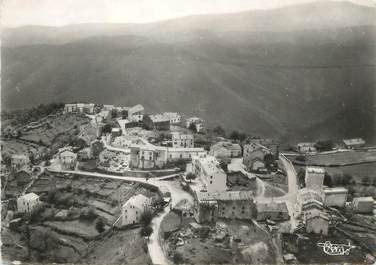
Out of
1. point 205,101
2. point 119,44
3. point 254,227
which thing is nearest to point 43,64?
point 119,44

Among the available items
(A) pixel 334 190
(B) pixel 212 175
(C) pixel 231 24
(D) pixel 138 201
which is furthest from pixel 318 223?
(C) pixel 231 24

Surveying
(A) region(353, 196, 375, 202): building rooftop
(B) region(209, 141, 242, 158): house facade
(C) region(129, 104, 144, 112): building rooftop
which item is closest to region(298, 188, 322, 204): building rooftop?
(A) region(353, 196, 375, 202): building rooftop

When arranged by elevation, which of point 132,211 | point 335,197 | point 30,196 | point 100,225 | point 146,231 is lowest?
point 100,225

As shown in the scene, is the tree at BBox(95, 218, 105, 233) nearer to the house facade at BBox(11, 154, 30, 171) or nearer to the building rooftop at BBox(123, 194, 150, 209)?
the building rooftop at BBox(123, 194, 150, 209)

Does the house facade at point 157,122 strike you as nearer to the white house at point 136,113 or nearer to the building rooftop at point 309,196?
the white house at point 136,113

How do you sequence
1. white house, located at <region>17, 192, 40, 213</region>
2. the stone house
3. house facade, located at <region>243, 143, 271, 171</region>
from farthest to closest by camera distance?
house facade, located at <region>243, 143, 271, 171</region>
the stone house
white house, located at <region>17, 192, 40, 213</region>

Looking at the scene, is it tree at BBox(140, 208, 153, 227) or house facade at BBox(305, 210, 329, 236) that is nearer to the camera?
house facade at BBox(305, 210, 329, 236)

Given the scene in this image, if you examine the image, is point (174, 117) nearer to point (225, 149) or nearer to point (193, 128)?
point (193, 128)
